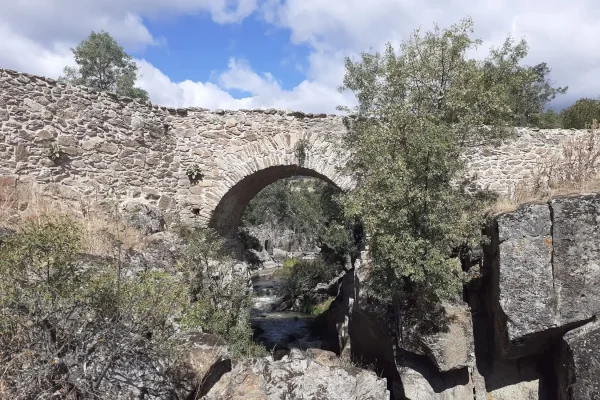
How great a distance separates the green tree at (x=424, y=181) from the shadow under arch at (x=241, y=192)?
95.7 inches

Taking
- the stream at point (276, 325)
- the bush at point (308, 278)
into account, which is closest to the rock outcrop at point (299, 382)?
the stream at point (276, 325)

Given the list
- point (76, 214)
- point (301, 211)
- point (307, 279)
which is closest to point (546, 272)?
point (76, 214)

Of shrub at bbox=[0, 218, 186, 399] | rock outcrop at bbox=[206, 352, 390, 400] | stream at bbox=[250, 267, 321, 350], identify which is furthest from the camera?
stream at bbox=[250, 267, 321, 350]

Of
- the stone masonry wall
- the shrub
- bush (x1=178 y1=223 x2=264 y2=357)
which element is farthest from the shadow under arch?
the shrub

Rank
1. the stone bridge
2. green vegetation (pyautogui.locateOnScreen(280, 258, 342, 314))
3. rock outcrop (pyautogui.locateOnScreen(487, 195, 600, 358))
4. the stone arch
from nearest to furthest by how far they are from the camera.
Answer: rock outcrop (pyautogui.locateOnScreen(487, 195, 600, 358)) < the stone bridge < the stone arch < green vegetation (pyautogui.locateOnScreen(280, 258, 342, 314))

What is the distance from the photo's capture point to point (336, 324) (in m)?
12.4

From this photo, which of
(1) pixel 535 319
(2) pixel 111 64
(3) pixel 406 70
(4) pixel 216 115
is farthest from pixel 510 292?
(2) pixel 111 64

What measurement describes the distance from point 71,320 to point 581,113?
17.5 metres

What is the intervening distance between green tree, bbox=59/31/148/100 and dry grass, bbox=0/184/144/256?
14.1 meters

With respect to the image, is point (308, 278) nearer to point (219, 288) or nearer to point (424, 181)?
point (219, 288)

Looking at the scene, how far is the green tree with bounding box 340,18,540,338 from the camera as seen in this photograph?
664 centimetres

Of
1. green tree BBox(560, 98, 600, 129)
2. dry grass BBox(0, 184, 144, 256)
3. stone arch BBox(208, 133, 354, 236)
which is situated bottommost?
dry grass BBox(0, 184, 144, 256)

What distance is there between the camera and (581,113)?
1652 centimetres

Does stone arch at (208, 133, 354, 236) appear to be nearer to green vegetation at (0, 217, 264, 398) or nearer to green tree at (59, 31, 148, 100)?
green vegetation at (0, 217, 264, 398)
